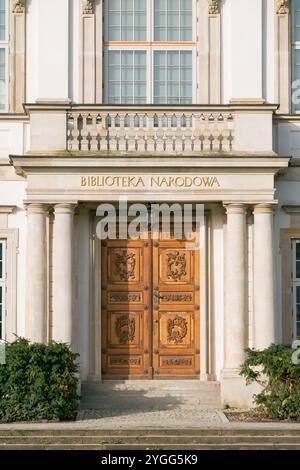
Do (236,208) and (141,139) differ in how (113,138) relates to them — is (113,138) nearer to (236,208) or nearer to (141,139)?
(141,139)

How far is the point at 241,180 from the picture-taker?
16.3 metres

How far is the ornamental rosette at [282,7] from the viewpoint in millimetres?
17406

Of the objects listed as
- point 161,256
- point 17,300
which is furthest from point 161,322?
point 17,300

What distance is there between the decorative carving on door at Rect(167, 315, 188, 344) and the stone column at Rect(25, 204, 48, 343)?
2218mm

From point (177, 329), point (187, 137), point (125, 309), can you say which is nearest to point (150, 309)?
point (125, 309)

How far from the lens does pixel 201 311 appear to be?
17.0 meters

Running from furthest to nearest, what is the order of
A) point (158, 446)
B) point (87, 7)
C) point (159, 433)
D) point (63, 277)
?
point (87, 7)
point (63, 277)
point (159, 433)
point (158, 446)

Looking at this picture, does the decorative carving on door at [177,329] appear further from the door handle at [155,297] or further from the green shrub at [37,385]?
the green shrub at [37,385]

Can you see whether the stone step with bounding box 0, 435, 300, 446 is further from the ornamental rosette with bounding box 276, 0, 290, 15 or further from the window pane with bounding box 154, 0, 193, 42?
Result: the ornamental rosette with bounding box 276, 0, 290, 15

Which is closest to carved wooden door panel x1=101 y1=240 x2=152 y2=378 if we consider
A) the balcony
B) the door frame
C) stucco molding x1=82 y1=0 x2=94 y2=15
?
the door frame

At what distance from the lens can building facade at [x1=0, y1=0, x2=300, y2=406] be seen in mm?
16281

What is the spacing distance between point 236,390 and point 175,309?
1869mm

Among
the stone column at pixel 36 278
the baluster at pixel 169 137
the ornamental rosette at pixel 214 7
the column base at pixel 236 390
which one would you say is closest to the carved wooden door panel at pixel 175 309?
the column base at pixel 236 390
